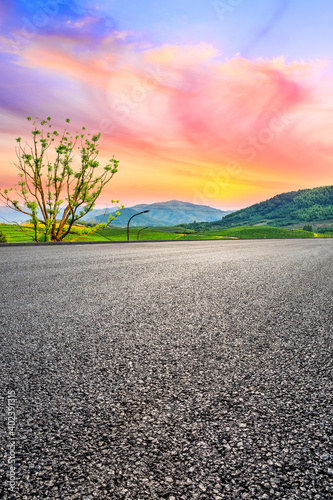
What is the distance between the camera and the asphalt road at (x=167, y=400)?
1.46 metres

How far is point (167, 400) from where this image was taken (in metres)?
2.12

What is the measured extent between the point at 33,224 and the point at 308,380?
1088 inches

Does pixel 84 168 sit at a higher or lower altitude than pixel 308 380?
higher

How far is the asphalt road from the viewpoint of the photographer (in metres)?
1.46

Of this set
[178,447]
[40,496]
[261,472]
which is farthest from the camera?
[178,447]

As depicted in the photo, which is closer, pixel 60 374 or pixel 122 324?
pixel 60 374

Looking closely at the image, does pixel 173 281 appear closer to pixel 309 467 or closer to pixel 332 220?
pixel 309 467

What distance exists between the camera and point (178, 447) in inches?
65.3

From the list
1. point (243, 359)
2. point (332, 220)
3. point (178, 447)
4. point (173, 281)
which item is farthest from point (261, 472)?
point (332, 220)

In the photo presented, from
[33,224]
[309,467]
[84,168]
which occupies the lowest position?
[309,467]

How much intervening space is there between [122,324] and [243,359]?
1512 millimetres

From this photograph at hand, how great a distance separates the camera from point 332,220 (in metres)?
190

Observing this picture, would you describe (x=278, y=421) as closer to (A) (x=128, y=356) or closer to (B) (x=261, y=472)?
(B) (x=261, y=472)

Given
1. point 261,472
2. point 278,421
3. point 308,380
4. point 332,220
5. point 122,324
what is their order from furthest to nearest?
point 332,220 < point 122,324 < point 308,380 < point 278,421 < point 261,472
